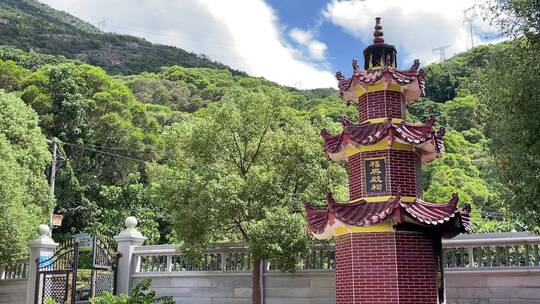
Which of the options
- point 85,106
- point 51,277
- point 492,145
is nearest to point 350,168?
point 492,145

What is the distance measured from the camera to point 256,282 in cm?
1295

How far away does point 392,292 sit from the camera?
9.05 m

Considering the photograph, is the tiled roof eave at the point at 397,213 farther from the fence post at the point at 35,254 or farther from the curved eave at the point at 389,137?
the fence post at the point at 35,254

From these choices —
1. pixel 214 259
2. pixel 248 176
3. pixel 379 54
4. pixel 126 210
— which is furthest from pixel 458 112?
pixel 379 54

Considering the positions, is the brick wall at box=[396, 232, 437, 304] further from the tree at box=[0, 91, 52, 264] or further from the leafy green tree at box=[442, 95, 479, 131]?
the leafy green tree at box=[442, 95, 479, 131]

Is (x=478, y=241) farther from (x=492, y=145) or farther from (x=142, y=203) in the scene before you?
(x=142, y=203)

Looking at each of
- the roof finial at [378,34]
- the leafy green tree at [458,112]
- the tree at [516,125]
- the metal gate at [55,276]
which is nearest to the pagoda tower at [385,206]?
the roof finial at [378,34]

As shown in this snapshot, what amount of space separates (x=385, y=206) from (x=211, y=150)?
5247 millimetres

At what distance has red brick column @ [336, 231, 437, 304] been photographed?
9.11 meters

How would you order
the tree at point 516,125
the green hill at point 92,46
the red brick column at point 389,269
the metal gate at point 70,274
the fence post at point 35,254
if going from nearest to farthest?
1. the tree at point 516,125
2. the red brick column at point 389,269
3. the metal gate at point 70,274
4. the fence post at point 35,254
5. the green hill at point 92,46

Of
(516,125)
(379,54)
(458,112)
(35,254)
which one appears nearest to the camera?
(516,125)

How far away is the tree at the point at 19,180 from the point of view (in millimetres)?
15252

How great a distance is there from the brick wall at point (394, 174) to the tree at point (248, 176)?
2.12 meters

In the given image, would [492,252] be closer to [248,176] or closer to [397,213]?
[397,213]
